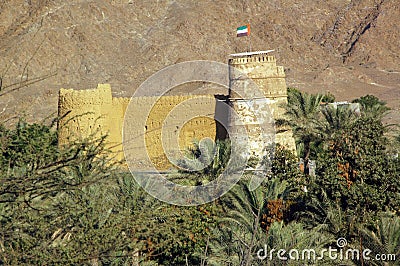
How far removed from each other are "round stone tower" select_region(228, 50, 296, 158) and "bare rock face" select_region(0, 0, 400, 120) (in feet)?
86.4

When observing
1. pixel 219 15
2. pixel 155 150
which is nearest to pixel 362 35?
pixel 219 15

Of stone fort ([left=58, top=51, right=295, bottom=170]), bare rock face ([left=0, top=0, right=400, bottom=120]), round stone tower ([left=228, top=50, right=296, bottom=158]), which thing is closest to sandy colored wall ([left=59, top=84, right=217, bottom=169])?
stone fort ([left=58, top=51, right=295, bottom=170])

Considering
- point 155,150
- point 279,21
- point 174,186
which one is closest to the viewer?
point 174,186

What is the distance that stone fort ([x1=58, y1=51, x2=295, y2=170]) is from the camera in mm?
15648

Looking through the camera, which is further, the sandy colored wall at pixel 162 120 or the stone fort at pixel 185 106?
the sandy colored wall at pixel 162 120

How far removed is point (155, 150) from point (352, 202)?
7278 mm

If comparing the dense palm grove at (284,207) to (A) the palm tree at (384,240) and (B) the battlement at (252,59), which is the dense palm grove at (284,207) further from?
(B) the battlement at (252,59)

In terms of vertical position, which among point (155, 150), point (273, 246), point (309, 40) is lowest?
point (273, 246)

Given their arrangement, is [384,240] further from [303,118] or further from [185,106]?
[185,106]

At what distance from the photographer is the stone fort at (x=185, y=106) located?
15648 millimetres

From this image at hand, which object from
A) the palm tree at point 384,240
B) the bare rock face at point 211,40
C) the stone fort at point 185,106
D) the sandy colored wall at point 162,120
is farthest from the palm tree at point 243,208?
the bare rock face at point 211,40

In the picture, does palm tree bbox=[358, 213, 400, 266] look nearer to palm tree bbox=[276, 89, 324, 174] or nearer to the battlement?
palm tree bbox=[276, 89, 324, 174]

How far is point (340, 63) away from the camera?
5409 centimetres

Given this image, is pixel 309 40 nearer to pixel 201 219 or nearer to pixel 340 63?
pixel 340 63
